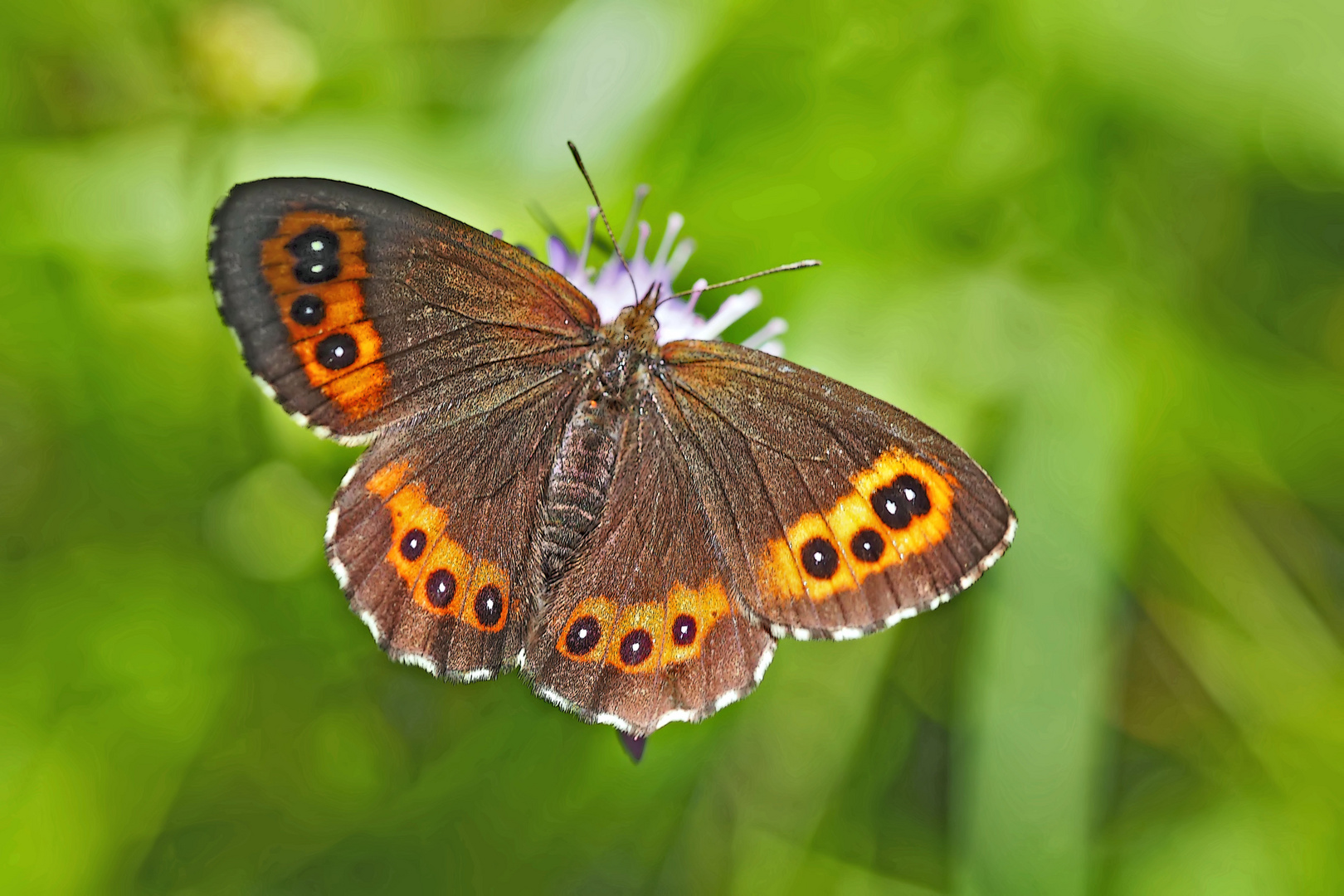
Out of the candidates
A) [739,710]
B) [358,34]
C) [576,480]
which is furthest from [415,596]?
[358,34]

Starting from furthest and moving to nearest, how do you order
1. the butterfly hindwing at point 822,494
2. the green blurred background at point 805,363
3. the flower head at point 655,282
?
the green blurred background at point 805,363
the flower head at point 655,282
the butterfly hindwing at point 822,494

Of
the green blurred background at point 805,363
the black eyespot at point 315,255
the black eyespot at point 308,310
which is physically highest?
the black eyespot at point 315,255

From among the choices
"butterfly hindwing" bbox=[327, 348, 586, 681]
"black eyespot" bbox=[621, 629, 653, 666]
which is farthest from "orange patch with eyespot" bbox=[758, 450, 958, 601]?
"butterfly hindwing" bbox=[327, 348, 586, 681]

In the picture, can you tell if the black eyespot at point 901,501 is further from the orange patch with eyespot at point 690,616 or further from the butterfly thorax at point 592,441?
the butterfly thorax at point 592,441

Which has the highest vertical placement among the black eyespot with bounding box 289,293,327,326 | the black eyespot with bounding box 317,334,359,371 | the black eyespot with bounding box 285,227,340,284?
the black eyespot with bounding box 285,227,340,284

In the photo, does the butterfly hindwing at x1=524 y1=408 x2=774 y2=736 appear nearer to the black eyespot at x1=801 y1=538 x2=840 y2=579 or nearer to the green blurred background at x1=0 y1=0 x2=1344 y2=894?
the black eyespot at x1=801 y1=538 x2=840 y2=579

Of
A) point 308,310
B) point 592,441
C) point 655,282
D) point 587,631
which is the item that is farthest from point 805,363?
point 308,310

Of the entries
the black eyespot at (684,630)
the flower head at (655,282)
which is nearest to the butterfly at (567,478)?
the black eyespot at (684,630)

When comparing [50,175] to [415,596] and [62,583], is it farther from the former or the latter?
[415,596]
